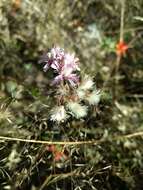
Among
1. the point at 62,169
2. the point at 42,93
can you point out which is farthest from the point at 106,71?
the point at 62,169

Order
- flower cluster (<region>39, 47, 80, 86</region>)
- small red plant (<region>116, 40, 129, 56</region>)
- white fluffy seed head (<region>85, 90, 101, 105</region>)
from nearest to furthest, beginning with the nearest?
flower cluster (<region>39, 47, 80, 86</region>) < white fluffy seed head (<region>85, 90, 101, 105</region>) < small red plant (<region>116, 40, 129, 56</region>)

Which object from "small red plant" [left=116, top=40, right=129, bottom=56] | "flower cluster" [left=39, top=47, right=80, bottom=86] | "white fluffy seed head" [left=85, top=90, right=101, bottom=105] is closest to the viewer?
"flower cluster" [left=39, top=47, right=80, bottom=86]

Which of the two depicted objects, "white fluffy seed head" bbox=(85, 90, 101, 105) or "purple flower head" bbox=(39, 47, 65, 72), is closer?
"purple flower head" bbox=(39, 47, 65, 72)

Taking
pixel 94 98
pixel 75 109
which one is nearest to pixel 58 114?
pixel 75 109

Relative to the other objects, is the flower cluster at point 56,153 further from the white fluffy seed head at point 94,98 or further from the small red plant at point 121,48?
the small red plant at point 121,48

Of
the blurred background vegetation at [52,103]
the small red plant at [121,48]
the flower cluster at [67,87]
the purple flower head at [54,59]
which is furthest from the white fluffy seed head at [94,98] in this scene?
the small red plant at [121,48]

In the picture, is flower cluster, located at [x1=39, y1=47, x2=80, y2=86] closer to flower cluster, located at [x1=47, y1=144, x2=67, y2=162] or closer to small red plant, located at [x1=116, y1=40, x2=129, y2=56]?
flower cluster, located at [x1=47, y1=144, x2=67, y2=162]

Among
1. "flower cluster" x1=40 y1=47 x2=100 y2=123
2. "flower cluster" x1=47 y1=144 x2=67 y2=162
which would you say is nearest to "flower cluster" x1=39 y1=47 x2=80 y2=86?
"flower cluster" x1=40 y1=47 x2=100 y2=123

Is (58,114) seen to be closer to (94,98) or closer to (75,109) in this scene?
(75,109)
